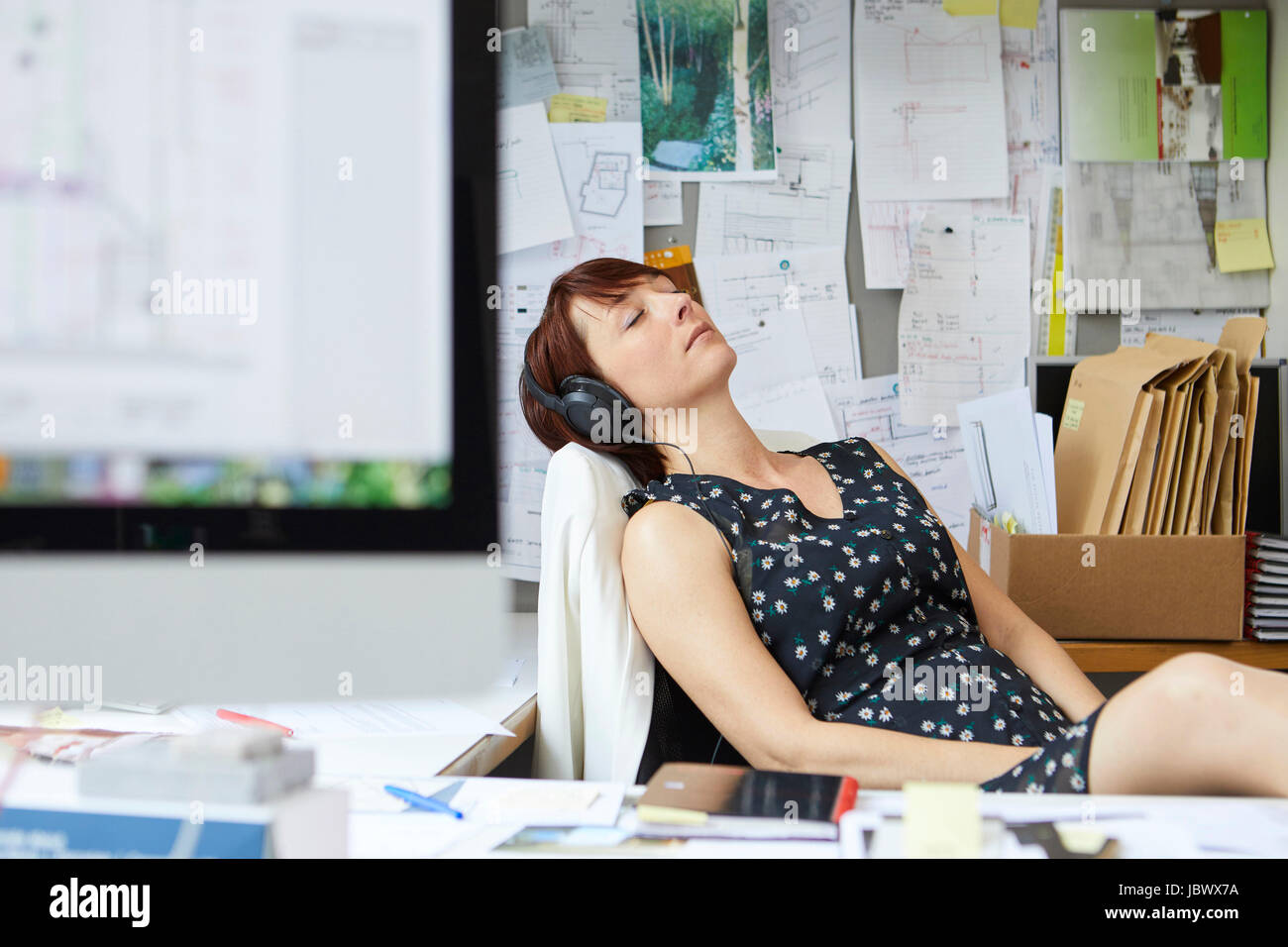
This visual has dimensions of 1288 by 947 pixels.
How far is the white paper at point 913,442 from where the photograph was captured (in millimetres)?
1631

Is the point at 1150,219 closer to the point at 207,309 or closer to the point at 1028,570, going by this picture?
the point at 1028,570

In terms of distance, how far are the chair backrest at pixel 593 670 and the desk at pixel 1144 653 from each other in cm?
56

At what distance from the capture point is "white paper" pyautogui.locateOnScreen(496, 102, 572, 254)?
159cm

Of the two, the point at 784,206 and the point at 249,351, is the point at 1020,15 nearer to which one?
the point at 784,206

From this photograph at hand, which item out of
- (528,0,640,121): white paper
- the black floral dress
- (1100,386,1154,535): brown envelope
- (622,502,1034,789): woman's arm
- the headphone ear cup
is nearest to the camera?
(622,502,1034,789): woman's arm

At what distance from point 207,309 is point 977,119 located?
149 cm

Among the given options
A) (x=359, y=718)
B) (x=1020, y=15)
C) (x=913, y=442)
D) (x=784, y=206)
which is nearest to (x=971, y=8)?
(x=1020, y=15)

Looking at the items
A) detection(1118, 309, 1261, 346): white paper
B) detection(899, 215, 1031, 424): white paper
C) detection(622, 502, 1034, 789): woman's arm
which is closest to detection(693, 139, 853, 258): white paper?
detection(899, 215, 1031, 424): white paper

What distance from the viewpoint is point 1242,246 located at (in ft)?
5.32

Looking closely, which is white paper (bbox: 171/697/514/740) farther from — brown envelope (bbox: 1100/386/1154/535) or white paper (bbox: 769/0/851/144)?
white paper (bbox: 769/0/851/144)

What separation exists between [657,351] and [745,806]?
683 mm

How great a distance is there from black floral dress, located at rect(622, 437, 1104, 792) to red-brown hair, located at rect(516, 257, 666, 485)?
0.27 ft

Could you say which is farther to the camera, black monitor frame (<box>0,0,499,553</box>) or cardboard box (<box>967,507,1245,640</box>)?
cardboard box (<box>967,507,1245,640</box>)
